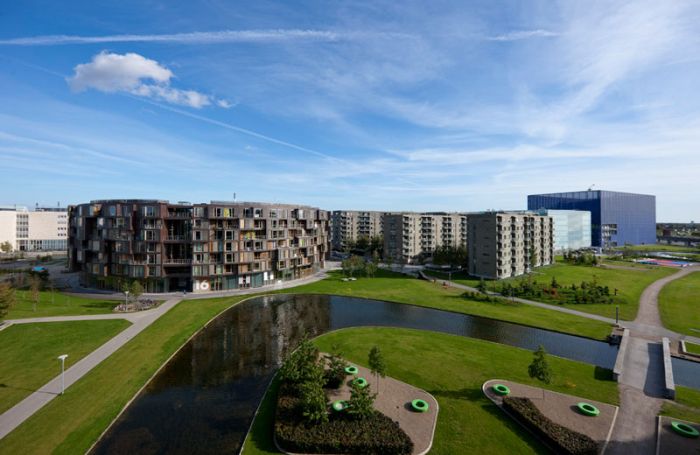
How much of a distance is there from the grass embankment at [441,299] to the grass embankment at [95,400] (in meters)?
34.9

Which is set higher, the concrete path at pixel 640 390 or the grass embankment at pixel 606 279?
the grass embankment at pixel 606 279

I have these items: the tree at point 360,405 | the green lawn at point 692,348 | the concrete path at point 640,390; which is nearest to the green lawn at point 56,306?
the tree at point 360,405

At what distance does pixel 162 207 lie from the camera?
73375 millimetres

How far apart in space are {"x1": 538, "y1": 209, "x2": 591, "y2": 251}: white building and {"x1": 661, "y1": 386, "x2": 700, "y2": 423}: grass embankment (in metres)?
122

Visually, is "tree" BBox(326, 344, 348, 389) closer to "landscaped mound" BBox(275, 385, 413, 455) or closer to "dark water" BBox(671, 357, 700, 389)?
"landscaped mound" BBox(275, 385, 413, 455)

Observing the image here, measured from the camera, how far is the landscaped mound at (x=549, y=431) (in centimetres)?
2247

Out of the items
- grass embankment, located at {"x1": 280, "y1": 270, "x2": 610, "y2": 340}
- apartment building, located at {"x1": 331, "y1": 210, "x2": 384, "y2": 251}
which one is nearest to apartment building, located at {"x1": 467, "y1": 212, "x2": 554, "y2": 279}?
grass embankment, located at {"x1": 280, "y1": 270, "x2": 610, "y2": 340}

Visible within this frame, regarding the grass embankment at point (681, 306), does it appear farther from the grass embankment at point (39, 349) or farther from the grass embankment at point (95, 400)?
the grass embankment at point (39, 349)

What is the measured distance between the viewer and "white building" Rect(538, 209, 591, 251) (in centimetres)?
15212

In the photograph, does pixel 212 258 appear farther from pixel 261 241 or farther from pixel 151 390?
pixel 151 390

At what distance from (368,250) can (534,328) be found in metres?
95.7

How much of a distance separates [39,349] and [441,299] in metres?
62.1

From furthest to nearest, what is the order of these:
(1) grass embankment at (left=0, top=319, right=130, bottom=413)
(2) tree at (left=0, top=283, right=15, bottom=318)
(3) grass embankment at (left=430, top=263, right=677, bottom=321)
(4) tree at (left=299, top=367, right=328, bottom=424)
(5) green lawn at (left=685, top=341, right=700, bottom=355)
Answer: (3) grass embankment at (left=430, top=263, right=677, bottom=321), (2) tree at (left=0, top=283, right=15, bottom=318), (5) green lawn at (left=685, top=341, right=700, bottom=355), (1) grass embankment at (left=0, top=319, right=130, bottom=413), (4) tree at (left=299, top=367, right=328, bottom=424)

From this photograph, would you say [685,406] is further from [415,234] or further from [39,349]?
[415,234]
